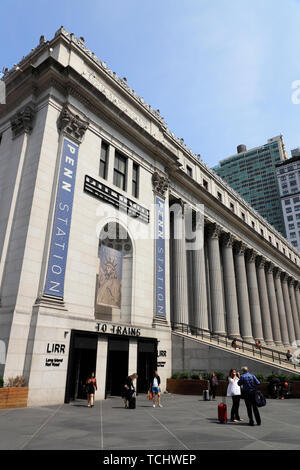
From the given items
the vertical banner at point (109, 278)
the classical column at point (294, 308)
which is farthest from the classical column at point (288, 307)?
the vertical banner at point (109, 278)

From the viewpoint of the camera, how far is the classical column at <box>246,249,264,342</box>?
44.7 m

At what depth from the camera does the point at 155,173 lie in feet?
98.1

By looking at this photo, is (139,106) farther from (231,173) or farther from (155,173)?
(231,173)

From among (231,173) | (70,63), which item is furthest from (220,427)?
(231,173)

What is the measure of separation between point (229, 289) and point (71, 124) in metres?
28.0

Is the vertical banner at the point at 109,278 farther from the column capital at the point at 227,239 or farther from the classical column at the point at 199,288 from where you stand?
the column capital at the point at 227,239

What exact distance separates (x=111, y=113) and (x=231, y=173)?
160 metres

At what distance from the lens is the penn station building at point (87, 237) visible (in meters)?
17.5

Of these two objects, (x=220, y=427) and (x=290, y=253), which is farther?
(x=290, y=253)

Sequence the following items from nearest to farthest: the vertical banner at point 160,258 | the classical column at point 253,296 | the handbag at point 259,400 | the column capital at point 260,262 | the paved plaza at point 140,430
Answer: the paved plaza at point 140,430 → the handbag at point 259,400 → the vertical banner at point 160,258 → the classical column at point 253,296 → the column capital at point 260,262

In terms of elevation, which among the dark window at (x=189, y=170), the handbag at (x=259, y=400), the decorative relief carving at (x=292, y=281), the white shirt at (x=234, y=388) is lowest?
the handbag at (x=259, y=400)

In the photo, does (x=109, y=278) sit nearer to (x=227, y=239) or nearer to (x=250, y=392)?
(x=250, y=392)

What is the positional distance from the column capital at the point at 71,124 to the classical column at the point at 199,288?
62.3 ft

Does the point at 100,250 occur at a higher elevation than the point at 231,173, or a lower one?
lower
